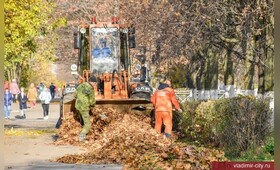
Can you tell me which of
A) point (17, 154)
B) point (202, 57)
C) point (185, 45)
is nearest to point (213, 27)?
point (185, 45)

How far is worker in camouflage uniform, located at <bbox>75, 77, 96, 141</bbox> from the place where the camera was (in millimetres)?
19188

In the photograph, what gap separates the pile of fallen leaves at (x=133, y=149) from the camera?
1060cm

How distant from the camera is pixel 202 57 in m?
39.9

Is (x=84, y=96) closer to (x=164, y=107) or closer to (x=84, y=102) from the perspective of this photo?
(x=84, y=102)

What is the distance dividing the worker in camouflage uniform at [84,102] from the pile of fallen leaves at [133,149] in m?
0.29

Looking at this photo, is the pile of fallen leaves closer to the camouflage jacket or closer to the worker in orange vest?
the worker in orange vest

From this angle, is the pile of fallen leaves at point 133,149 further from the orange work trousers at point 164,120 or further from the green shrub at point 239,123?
the green shrub at point 239,123

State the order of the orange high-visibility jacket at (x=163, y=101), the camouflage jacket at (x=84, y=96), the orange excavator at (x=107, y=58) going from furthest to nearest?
the orange excavator at (x=107, y=58) → the camouflage jacket at (x=84, y=96) → the orange high-visibility jacket at (x=163, y=101)

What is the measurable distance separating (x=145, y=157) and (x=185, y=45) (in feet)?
78.6

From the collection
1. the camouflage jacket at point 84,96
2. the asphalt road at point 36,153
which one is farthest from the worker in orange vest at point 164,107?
the asphalt road at point 36,153

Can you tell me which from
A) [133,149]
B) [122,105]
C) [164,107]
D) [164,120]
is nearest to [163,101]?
[164,107]

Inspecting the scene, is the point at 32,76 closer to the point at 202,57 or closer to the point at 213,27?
the point at 202,57

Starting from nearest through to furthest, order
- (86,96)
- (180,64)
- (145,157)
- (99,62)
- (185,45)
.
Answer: (145,157) → (86,96) → (99,62) → (185,45) → (180,64)

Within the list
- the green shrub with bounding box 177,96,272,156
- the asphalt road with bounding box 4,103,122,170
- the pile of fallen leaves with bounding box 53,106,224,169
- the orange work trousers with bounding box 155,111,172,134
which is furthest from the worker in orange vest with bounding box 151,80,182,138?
the green shrub with bounding box 177,96,272,156
